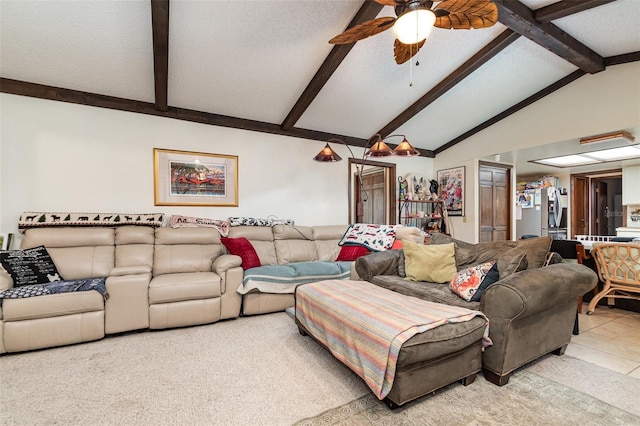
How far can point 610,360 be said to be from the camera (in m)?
2.19

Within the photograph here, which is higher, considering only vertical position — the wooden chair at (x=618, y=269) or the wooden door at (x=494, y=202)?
the wooden door at (x=494, y=202)

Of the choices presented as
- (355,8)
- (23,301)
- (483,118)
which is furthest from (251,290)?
(483,118)

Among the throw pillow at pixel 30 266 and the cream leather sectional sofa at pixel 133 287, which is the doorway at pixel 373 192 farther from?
the throw pillow at pixel 30 266

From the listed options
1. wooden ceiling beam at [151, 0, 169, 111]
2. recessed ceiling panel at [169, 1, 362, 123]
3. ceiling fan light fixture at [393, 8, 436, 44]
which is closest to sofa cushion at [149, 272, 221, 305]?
wooden ceiling beam at [151, 0, 169, 111]

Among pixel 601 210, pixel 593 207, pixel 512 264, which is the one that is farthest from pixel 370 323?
pixel 601 210

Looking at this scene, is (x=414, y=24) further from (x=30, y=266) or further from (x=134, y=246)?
(x=30, y=266)

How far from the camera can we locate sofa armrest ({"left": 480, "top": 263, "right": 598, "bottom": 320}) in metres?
1.79

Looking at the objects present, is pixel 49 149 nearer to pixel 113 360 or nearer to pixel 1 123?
pixel 1 123

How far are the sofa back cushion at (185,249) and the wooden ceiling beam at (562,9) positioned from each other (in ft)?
13.9

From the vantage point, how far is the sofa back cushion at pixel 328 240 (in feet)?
14.3

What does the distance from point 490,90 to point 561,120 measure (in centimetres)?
108

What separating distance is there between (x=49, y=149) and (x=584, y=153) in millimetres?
7316

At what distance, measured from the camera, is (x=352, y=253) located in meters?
4.04

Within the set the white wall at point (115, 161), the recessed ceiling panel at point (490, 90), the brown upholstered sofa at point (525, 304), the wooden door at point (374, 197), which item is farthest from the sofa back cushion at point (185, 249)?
the recessed ceiling panel at point (490, 90)
